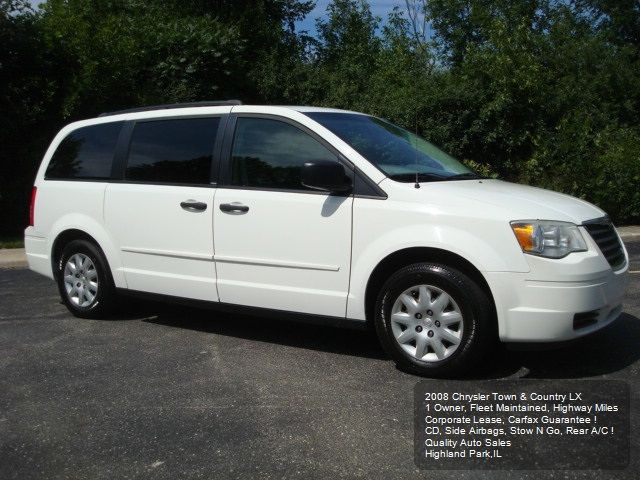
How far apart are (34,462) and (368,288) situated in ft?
7.48

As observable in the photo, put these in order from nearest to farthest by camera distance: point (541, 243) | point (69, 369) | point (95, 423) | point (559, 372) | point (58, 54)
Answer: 1. point (95, 423)
2. point (541, 243)
3. point (559, 372)
4. point (69, 369)
5. point (58, 54)

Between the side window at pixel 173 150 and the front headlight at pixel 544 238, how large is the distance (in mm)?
Answer: 2436

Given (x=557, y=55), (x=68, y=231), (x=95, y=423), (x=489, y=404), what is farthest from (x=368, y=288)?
(x=557, y=55)

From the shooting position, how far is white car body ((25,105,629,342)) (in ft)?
14.2

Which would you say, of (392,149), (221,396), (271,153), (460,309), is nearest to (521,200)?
(460,309)

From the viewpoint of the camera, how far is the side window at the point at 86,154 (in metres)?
6.37

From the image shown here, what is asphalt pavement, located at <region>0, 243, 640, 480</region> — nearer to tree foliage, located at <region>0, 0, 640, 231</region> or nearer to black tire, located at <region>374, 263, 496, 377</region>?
black tire, located at <region>374, 263, 496, 377</region>

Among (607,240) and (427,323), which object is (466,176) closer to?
(607,240)

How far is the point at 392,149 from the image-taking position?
5.36 meters

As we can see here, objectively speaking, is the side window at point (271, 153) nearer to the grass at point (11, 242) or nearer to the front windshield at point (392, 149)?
the front windshield at point (392, 149)

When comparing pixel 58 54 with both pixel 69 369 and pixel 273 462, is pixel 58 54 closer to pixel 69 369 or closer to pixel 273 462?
pixel 69 369

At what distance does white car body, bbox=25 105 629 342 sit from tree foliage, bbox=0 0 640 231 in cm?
681

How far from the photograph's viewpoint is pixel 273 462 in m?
3.44

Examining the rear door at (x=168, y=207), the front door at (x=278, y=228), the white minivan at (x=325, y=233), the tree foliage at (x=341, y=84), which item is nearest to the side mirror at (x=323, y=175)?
the white minivan at (x=325, y=233)
